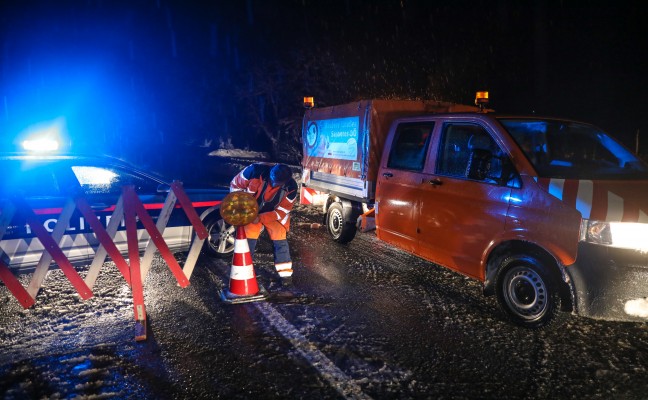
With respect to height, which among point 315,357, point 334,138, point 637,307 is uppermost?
point 334,138

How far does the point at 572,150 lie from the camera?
15.3 ft

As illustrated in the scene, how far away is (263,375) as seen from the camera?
3.30 meters

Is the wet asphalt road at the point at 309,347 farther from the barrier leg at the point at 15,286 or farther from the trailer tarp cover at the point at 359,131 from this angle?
the trailer tarp cover at the point at 359,131

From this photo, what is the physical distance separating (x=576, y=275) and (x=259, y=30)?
24.6 meters

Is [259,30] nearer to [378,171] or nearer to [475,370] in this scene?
[378,171]

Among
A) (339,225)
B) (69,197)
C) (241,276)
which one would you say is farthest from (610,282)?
(69,197)

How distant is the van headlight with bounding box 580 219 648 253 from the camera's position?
3484mm

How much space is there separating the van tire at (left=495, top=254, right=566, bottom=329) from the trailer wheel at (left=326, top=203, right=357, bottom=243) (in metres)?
3.00

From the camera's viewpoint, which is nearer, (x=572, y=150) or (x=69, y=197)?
(x=69, y=197)

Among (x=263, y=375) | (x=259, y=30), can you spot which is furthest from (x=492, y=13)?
(x=263, y=375)

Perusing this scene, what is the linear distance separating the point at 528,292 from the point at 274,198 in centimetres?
278

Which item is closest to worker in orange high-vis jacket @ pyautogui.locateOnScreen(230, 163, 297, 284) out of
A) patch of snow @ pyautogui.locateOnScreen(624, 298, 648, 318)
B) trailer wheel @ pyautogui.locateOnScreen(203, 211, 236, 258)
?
trailer wheel @ pyautogui.locateOnScreen(203, 211, 236, 258)

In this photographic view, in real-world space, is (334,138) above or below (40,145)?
above

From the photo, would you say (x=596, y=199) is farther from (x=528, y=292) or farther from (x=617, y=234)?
(x=528, y=292)
